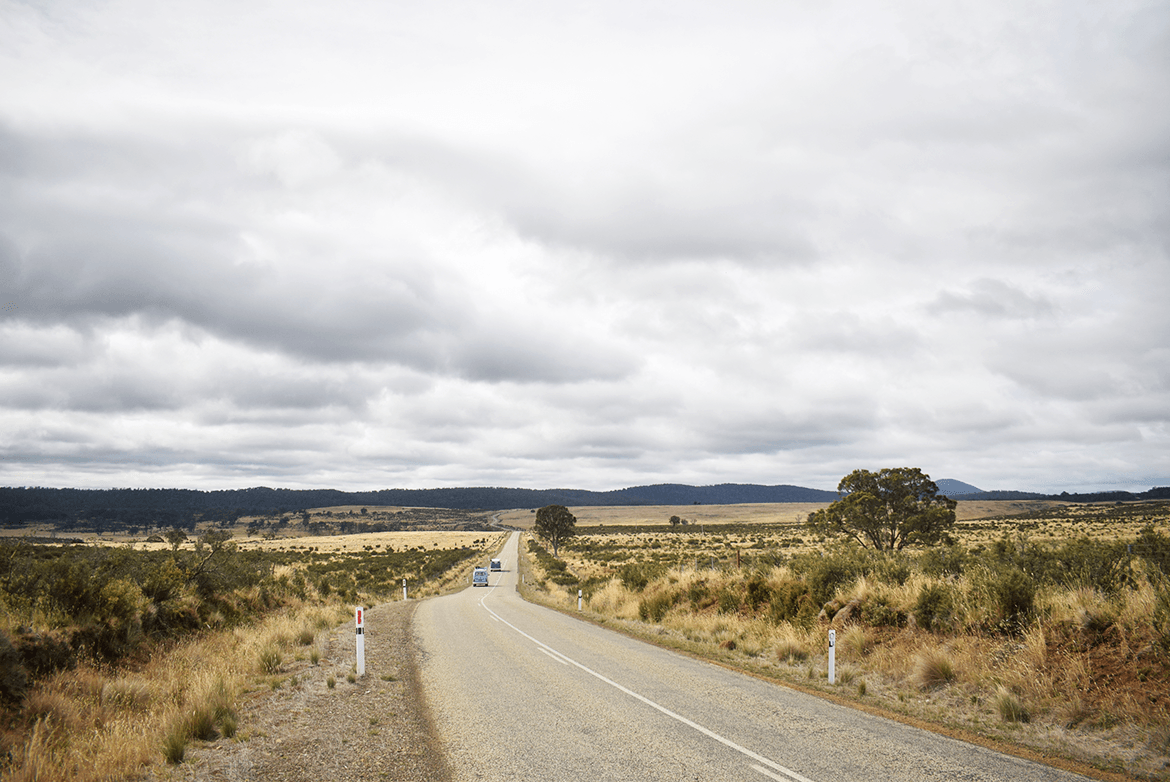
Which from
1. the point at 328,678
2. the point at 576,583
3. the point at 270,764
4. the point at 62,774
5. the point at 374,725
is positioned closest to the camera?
the point at 62,774

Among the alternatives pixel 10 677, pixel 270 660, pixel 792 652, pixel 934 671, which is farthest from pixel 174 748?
pixel 792 652

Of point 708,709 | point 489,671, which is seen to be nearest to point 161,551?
point 489,671

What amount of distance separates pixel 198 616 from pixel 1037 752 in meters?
18.5

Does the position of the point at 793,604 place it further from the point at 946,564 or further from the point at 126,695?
the point at 126,695

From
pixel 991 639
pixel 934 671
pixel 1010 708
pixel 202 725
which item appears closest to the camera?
pixel 202 725

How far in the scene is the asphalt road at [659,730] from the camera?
6984mm

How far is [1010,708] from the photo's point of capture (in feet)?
29.8

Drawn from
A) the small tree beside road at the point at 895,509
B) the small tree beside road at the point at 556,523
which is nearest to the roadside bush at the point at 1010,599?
the small tree beside road at the point at 895,509

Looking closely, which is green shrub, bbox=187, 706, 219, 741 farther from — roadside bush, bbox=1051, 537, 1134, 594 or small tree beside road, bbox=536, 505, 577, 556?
small tree beside road, bbox=536, 505, 577, 556

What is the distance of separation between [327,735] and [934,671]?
10242 mm

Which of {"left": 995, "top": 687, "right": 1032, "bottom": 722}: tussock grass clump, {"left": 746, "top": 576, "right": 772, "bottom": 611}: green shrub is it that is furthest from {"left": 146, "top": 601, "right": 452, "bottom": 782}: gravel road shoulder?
{"left": 746, "top": 576, "right": 772, "bottom": 611}: green shrub

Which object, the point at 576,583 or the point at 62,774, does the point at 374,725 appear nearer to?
the point at 62,774

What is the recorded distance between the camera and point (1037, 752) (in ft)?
25.6

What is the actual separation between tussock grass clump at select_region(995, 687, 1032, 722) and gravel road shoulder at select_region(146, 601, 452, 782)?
8.06m
